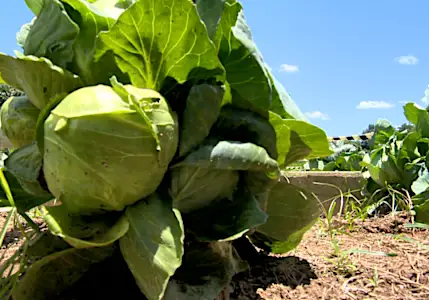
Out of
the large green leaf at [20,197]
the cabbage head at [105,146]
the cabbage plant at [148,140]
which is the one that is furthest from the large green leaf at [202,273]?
the large green leaf at [20,197]

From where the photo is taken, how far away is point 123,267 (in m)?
1.12

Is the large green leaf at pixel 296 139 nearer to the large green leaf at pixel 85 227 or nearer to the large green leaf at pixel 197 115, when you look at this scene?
the large green leaf at pixel 197 115

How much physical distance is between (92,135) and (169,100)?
0.25m

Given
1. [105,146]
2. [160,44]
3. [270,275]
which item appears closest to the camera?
A: [105,146]

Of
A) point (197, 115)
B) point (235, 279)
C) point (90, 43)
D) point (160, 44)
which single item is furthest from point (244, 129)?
point (235, 279)

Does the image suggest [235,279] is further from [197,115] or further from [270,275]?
[197,115]

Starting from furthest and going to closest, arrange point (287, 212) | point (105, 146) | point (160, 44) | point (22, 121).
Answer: point (287, 212) < point (22, 121) < point (160, 44) < point (105, 146)

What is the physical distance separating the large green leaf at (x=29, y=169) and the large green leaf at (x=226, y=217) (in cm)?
31

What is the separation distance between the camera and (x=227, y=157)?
95 centimetres

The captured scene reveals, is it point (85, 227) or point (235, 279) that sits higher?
point (85, 227)

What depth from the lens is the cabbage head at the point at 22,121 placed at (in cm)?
113

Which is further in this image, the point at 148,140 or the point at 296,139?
the point at 296,139

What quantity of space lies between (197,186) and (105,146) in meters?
0.22

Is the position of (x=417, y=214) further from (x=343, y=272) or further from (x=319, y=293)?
(x=319, y=293)
